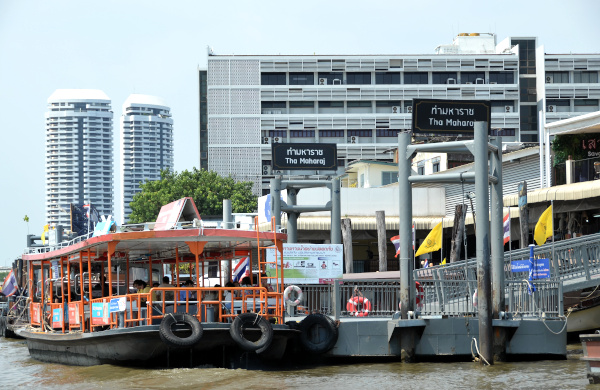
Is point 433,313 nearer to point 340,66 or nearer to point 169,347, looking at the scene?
point 169,347

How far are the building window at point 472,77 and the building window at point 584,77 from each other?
8.64 metres

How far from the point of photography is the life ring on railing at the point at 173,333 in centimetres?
1741

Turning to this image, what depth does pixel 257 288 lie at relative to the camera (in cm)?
1861

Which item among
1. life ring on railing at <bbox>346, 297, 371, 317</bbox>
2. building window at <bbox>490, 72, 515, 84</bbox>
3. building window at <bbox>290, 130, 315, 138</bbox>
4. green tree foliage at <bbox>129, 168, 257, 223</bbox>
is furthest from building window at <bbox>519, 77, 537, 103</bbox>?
life ring on railing at <bbox>346, 297, 371, 317</bbox>

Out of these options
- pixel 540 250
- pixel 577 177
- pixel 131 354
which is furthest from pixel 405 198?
pixel 577 177

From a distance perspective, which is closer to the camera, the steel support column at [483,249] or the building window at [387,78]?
the steel support column at [483,249]

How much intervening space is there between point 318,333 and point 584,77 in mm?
75508

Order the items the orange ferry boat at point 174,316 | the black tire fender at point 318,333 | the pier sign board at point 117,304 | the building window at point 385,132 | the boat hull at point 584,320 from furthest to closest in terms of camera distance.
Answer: the building window at point 385,132
the boat hull at point 584,320
the black tire fender at point 318,333
the pier sign board at point 117,304
the orange ferry boat at point 174,316

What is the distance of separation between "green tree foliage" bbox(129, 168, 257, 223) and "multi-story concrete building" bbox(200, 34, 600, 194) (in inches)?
766

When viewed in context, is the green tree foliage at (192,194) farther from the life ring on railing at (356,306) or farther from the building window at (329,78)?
the life ring on railing at (356,306)

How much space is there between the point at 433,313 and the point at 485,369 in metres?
2.47

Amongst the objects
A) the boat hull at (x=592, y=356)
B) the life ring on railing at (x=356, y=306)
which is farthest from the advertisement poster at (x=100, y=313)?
the boat hull at (x=592, y=356)

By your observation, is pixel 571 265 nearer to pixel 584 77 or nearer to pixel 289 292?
pixel 289 292

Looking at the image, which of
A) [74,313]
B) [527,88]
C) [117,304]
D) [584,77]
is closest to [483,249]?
[117,304]
